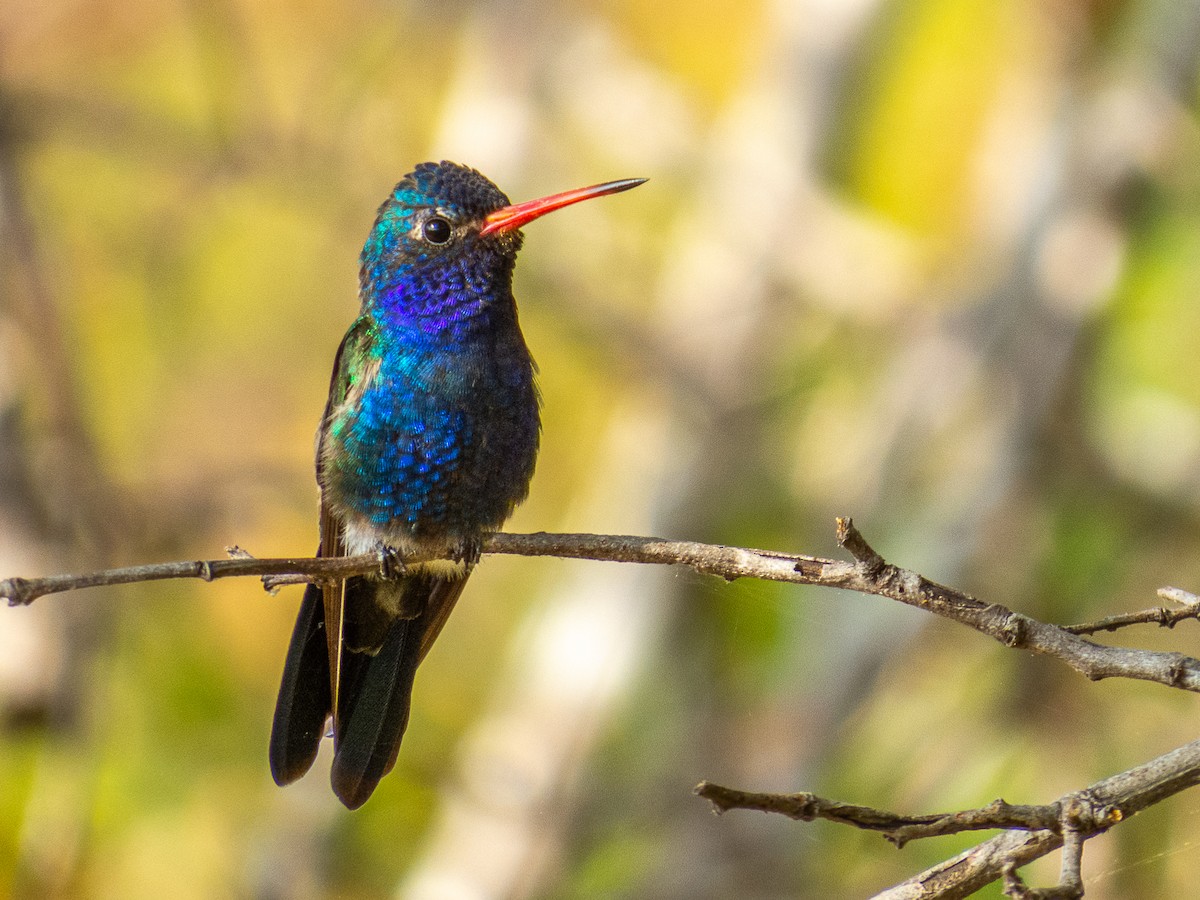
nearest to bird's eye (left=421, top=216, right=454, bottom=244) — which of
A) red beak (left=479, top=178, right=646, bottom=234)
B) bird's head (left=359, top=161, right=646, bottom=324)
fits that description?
bird's head (left=359, top=161, right=646, bottom=324)

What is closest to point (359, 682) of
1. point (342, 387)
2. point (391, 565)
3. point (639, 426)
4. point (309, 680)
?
point (309, 680)

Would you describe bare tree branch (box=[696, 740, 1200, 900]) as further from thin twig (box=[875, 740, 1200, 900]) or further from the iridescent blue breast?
the iridescent blue breast

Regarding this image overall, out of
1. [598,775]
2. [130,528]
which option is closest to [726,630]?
[598,775]

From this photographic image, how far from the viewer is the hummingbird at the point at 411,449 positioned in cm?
335

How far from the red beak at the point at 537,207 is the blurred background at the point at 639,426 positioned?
2.45m

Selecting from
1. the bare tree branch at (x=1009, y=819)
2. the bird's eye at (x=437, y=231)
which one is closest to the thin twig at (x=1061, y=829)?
the bare tree branch at (x=1009, y=819)

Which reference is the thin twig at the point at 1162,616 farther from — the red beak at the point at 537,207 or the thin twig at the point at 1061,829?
the red beak at the point at 537,207

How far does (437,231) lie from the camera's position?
3729mm

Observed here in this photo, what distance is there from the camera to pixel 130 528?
587cm

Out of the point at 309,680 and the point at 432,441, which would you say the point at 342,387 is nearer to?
the point at 432,441

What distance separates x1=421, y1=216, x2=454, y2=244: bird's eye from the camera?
3.72 m

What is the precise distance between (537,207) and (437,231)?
437mm

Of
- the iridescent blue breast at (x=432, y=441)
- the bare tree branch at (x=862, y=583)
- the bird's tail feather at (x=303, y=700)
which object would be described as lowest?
the bare tree branch at (x=862, y=583)

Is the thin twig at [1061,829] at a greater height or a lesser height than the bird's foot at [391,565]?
lesser
